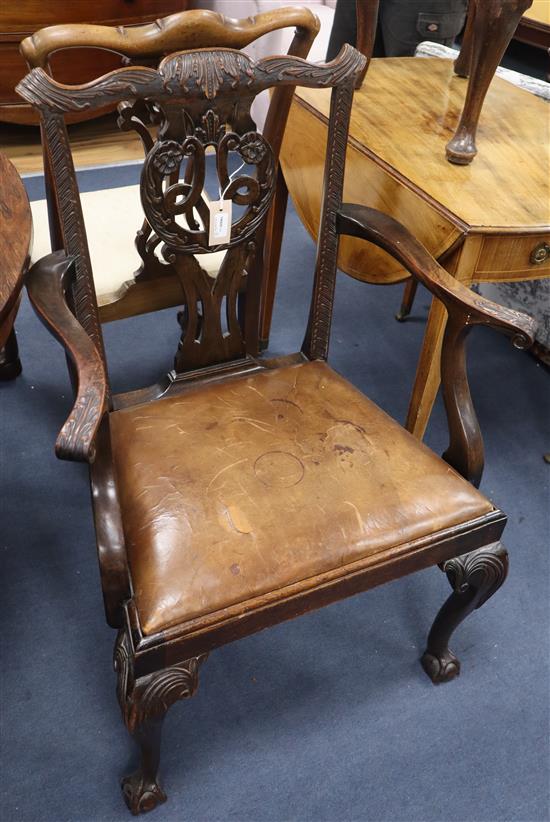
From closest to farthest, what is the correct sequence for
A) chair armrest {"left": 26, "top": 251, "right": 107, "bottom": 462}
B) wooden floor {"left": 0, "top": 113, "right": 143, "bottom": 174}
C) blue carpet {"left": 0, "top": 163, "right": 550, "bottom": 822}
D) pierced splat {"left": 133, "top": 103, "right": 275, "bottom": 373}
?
1. chair armrest {"left": 26, "top": 251, "right": 107, "bottom": 462}
2. pierced splat {"left": 133, "top": 103, "right": 275, "bottom": 373}
3. blue carpet {"left": 0, "top": 163, "right": 550, "bottom": 822}
4. wooden floor {"left": 0, "top": 113, "right": 143, "bottom": 174}

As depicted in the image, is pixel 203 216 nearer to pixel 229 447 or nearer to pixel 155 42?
pixel 155 42

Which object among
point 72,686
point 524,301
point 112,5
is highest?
point 112,5

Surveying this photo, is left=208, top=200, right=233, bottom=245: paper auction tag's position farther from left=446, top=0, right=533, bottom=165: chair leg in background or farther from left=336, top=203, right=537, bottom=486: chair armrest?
left=446, top=0, right=533, bottom=165: chair leg in background

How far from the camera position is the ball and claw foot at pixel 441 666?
132 centimetres

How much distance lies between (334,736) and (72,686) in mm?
487

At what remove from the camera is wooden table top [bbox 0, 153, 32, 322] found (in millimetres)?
903

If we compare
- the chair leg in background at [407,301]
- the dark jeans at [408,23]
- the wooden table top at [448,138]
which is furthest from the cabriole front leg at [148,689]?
the dark jeans at [408,23]

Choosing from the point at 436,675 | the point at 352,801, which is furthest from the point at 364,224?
the point at 352,801

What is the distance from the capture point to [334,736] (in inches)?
49.0

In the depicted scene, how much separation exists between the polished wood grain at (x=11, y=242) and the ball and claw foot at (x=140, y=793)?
2.33 feet

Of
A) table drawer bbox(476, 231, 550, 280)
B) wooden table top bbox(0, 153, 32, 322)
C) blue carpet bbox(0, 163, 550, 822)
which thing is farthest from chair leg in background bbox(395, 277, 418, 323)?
wooden table top bbox(0, 153, 32, 322)

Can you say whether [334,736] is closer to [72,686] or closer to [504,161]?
[72,686]

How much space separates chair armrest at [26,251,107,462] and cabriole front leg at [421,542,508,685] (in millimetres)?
617

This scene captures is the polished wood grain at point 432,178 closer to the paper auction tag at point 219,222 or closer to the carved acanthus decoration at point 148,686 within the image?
the paper auction tag at point 219,222
